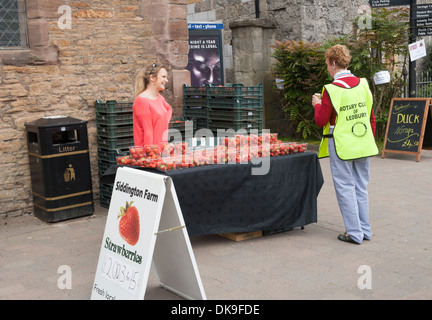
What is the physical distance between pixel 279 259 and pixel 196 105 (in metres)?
3.98

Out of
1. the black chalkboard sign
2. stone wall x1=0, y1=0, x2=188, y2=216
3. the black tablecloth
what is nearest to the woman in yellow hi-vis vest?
the black tablecloth

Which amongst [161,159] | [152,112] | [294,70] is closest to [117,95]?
[152,112]

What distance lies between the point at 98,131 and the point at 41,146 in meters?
1.15

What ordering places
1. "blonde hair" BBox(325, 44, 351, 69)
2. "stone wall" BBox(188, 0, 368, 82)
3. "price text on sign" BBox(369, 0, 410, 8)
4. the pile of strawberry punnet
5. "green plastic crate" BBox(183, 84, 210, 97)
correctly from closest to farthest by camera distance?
the pile of strawberry punnet → "blonde hair" BBox(325, 44, 351, 69) → "green plastic crate" BBox(183, 84, 210, 97) → "price text on sign" BBox(369, 0, 410, 8) → "stone wall" BBox(188, 0, 368, 82)

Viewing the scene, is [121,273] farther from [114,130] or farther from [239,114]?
[239,114]

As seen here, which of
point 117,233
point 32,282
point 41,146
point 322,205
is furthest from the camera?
point 322,205

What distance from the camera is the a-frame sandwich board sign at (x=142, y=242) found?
12.6 feet

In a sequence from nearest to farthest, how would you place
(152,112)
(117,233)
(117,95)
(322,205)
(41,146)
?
(117,233) < (152,112) < (41,146) < (322,205) < (117,95)

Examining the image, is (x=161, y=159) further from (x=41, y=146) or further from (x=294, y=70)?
(x=294, y=70)

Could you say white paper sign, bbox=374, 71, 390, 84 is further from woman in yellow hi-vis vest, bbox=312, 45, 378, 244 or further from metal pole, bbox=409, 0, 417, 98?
woman in yellow hi-vis vest, bbox=312, 45, 378, 244

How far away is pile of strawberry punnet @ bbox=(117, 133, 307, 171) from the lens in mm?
5386

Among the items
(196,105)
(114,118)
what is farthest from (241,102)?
(114,118)

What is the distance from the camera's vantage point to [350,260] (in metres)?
5.14

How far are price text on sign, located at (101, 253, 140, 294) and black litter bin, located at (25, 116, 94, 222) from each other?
2908 millimetres
